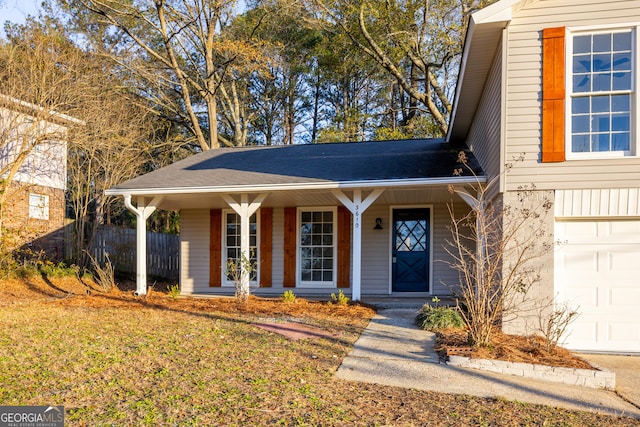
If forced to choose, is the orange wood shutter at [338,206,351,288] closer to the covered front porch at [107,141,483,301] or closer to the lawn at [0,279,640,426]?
the covered front porch at [107,141,483,301]

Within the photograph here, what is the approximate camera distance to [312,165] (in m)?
10.8

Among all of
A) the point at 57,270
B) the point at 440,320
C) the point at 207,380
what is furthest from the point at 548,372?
the point at 57,270

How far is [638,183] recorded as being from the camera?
6422mm

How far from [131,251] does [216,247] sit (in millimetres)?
4615

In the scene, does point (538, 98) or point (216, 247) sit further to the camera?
point (216, 247)

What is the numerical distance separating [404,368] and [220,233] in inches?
310

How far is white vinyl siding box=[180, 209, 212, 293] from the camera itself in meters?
12.5

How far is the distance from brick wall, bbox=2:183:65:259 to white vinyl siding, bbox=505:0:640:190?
36.4 feet

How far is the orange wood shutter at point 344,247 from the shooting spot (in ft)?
38.0

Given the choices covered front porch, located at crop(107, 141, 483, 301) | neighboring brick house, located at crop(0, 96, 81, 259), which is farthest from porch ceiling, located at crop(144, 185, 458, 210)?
neighboring brick house, located at crop(0, 96, 81, 259)

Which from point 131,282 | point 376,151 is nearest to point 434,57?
point 376,151

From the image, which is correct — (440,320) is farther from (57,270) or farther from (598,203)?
(57,270)

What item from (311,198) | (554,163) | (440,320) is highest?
(554,163)

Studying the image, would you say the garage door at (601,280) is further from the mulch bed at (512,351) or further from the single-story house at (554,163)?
the mulch bed at (512,351)
